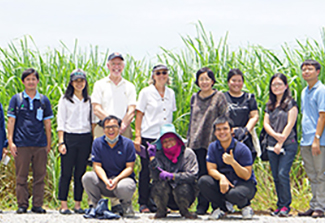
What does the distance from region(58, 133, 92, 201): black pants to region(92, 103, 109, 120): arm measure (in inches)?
12.4

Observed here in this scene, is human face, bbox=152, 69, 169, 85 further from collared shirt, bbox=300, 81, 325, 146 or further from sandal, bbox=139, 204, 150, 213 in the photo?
collared shirt, bbox=300, 81, 325, 146

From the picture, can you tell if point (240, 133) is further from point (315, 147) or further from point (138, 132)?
point (138, 132)

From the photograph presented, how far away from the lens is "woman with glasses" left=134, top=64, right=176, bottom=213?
624cm

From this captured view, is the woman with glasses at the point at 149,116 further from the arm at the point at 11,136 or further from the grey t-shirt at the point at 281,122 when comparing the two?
the arm at the point at 11,136

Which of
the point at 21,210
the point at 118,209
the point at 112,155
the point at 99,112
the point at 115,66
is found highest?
the point at 115,66

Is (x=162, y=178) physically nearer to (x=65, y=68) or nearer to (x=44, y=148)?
(x=44, y=148)

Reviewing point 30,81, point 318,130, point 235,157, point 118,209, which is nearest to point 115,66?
point 30,81

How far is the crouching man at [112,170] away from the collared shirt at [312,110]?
207 centimetres

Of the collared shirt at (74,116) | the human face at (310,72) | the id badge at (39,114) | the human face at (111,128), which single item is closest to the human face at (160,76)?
the human face at (111,128)

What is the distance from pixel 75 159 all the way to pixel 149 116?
1070 mm

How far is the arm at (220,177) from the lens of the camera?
220 inches

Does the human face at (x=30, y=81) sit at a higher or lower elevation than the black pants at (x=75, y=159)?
higher

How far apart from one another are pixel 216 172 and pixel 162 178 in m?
0.61

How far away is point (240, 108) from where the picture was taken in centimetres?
598
